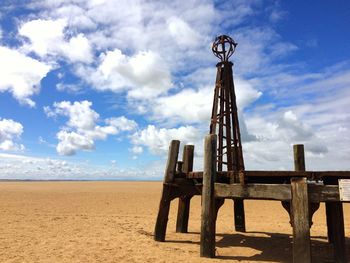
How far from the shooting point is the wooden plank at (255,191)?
7977 millimetres

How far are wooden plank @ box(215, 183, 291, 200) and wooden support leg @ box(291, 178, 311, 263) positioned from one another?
20 cm

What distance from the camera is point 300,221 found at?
7668mm

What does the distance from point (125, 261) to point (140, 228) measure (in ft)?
15.8

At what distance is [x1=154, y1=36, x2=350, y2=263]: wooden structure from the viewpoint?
7688 millimetres

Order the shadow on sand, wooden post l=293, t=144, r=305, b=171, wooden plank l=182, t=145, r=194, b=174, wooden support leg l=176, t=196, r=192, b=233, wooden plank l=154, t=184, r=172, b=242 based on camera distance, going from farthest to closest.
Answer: wooden support leg l=176, t=196, r=192, b=233 < wooden plank l=182, t=145, r=194, b=174 < wooden plank l=154, t=184, r=172, b=242 < wooden post l=293, t=144, r=305, b=171 < the shadow on sand

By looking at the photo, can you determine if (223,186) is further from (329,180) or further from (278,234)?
(278,234)

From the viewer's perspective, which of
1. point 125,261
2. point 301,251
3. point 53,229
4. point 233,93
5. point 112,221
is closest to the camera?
point 301,251

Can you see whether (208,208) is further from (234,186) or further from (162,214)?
(162,214)

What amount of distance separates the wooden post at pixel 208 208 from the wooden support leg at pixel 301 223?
6.19 feet

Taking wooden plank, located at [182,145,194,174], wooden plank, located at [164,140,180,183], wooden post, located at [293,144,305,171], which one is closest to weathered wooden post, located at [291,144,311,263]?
wooden post, located at [293,144,305,171]

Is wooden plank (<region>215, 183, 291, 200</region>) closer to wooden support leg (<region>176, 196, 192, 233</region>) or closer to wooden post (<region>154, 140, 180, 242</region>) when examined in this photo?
wooden post (<region>154, 140, 180, 242</region>)

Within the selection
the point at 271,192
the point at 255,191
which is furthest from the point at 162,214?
the point at 271,192

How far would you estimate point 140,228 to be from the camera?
13312 millimetres

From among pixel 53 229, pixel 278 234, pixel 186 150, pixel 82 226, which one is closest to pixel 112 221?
pixel 82 226
